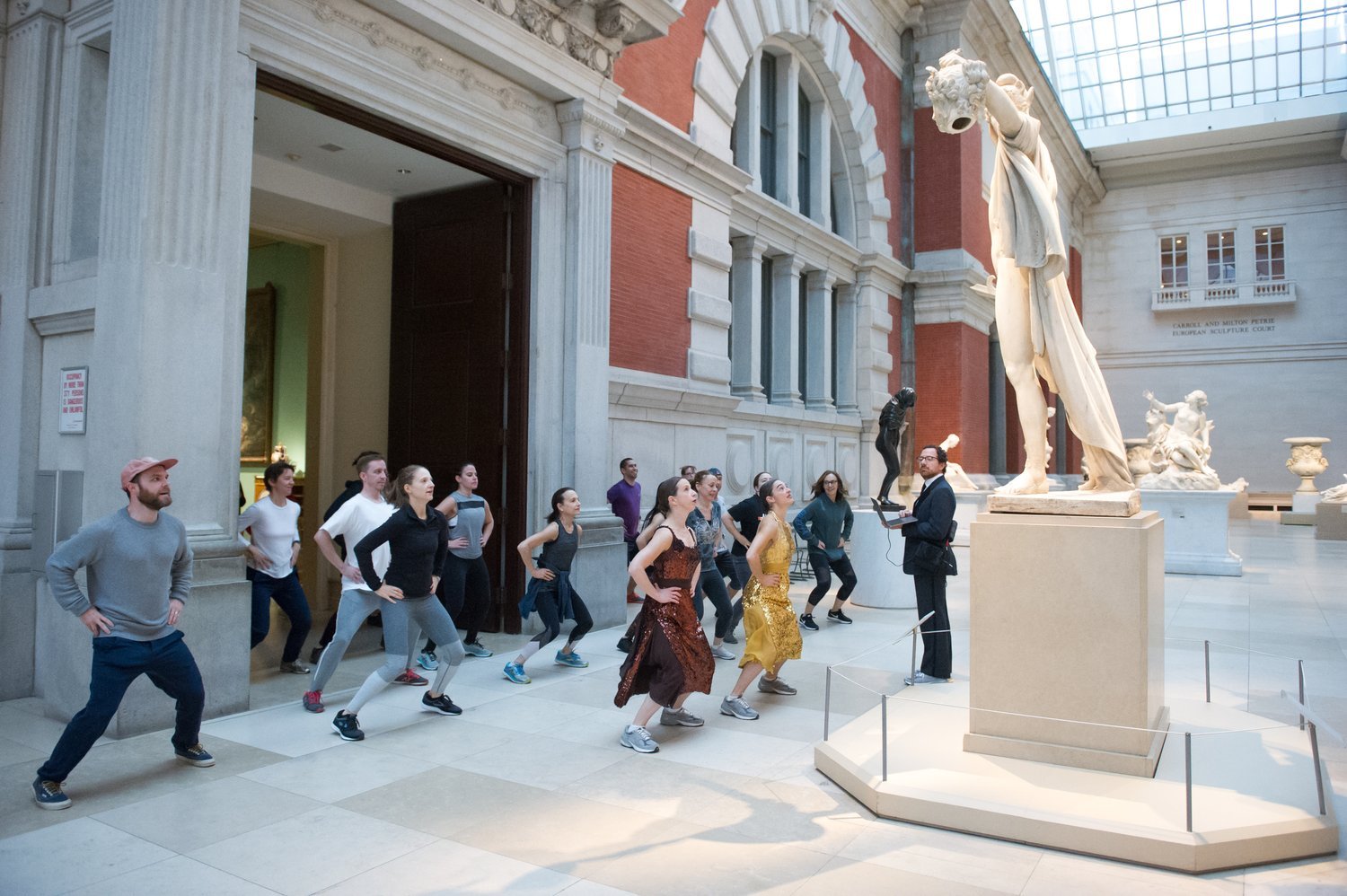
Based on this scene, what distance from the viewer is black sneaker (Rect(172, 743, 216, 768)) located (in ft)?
16.7

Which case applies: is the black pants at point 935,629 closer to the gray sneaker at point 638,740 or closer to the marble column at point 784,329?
the gray sneaker at point 638,740

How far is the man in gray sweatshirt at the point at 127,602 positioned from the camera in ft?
14.6

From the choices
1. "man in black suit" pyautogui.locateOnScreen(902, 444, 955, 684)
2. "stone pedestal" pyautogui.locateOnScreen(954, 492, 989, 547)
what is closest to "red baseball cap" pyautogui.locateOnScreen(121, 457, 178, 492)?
"man in black suit" pyautogui.locateOnScreen(902, 444, 955, 684)

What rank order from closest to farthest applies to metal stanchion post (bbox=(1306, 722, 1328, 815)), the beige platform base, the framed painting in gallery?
the beige platform base, metal stanchion post (bbox=(1306, 722, 1328, 815)), the framed painting in gallery

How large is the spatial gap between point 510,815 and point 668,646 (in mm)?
1467

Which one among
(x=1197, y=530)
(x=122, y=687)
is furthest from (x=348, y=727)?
(x=1197, y=530)

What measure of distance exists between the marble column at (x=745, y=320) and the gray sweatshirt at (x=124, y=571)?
1084 cm

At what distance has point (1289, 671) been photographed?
7387 mm

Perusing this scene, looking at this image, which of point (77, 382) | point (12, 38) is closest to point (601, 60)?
point (12, 38)

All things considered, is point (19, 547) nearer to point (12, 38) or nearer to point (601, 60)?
point (12, 38)

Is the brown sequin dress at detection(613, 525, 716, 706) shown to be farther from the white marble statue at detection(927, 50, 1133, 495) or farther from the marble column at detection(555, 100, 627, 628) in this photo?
the marble column at detection(555, 100, 627, 628)

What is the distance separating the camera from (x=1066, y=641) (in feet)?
15.9

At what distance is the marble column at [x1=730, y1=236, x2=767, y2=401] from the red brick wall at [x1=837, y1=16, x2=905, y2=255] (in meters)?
5.15

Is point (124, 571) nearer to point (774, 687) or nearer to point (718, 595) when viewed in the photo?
point (774, 687)
